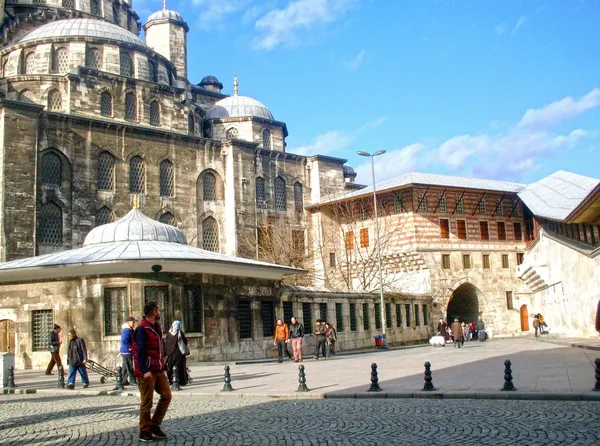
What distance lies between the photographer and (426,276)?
1444 inches

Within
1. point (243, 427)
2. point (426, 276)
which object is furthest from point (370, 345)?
point (243, 427)

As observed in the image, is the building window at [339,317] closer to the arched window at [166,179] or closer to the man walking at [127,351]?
the arched window at [166,179]

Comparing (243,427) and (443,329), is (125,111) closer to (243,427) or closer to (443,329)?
(443,329)

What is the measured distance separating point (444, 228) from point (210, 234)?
13.3 metres

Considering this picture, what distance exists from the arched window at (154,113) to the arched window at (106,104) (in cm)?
238

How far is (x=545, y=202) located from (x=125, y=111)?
21702 mm

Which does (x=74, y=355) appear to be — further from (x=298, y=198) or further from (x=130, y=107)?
(x=298, y=198)

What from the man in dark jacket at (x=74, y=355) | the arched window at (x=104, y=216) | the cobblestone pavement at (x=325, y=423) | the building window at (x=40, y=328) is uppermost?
the arched window at (x=104, y=216)

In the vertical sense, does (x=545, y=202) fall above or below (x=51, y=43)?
below

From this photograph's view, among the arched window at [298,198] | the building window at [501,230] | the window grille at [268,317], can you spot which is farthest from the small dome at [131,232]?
the building window at [501,230]

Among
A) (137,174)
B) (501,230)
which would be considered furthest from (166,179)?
(501,230)

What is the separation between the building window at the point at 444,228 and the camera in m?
37.6

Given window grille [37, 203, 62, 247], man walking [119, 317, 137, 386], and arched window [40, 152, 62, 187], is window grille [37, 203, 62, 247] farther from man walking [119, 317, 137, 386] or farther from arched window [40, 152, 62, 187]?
man walking [119, 317, 137, 386]

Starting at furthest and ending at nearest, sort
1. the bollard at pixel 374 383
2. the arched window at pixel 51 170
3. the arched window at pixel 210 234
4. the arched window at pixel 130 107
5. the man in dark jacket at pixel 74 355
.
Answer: the arched window at pixel 210 234 < the arched window at pixel 130 107 < the arched window at pixel 51 170 < the man in dark jacket at pixel 74 355 < the bollard at pixel 374 383
